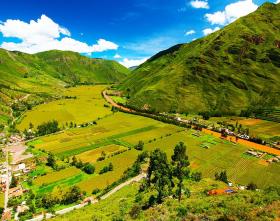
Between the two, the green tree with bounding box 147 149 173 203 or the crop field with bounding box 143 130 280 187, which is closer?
the green tree with bounding box 147 149 173 203

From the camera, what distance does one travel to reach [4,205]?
12119 cm

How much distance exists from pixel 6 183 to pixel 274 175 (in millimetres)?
146589

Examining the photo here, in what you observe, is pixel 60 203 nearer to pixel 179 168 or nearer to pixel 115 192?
pixel 115 192

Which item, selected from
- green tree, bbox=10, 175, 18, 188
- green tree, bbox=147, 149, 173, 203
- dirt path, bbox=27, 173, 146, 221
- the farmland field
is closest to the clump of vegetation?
the farmland field

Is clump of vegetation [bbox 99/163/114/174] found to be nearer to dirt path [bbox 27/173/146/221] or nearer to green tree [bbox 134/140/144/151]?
dirt path [bbox 27/173/146/221]

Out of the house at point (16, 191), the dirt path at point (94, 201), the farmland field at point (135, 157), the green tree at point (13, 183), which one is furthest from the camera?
the farmland field at point (135, 157)

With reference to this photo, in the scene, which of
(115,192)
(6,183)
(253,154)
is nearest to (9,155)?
(6,183)

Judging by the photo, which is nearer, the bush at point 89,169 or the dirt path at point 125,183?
the dirt path at point 125,183

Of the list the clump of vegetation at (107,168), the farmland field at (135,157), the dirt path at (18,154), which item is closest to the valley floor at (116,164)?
the farmland field at (135,157)

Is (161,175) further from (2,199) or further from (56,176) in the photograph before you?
(2,199)

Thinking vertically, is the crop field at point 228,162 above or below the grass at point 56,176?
above

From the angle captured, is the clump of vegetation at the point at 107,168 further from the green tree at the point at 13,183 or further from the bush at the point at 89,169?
the green tree at the point at 13,183

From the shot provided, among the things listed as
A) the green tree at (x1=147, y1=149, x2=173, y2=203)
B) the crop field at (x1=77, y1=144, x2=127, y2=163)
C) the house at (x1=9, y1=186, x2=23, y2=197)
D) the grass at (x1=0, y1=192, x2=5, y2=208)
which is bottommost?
the grass at (x1=0, y1=192, x2=5, y2=208)

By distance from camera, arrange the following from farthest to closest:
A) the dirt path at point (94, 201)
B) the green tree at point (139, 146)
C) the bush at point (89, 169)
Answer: the green tree at point (139, 146) → the bush at point (89, 169) → the dirt path at point (94, 201)
